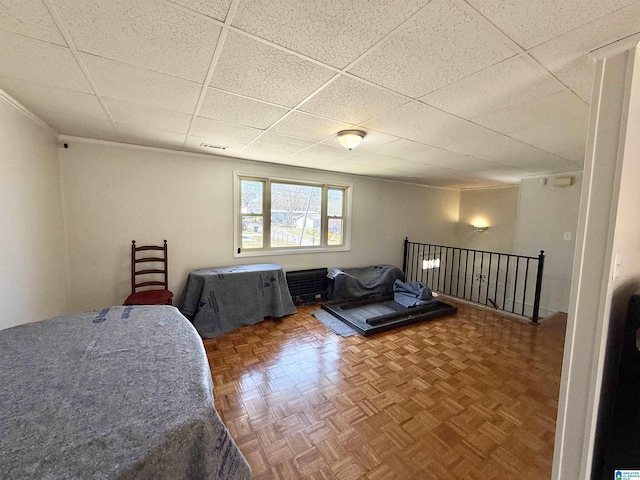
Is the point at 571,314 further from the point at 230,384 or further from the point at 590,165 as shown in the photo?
the point at 230,384

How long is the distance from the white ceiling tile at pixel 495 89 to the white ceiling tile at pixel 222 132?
5.23 ft

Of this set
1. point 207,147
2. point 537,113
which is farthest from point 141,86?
point 537,113

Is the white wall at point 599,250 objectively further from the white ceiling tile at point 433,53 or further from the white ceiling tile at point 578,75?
the white ceiling tile at point 433,53

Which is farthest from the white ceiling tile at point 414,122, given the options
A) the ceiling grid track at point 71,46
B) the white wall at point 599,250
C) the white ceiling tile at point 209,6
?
the ceiling grid track at point 71,46

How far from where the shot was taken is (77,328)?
1.32 meters

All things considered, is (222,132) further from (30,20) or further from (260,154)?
(30,20)

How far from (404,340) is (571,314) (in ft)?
6.34

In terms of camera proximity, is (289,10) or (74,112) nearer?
(289,10)

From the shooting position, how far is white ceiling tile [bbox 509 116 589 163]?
82.9 inches

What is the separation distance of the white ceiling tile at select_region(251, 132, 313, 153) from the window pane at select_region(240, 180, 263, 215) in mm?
971

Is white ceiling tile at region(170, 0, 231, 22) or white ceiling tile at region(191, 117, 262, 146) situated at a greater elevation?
white ceiling tile at region(191, 117, 262, 146)

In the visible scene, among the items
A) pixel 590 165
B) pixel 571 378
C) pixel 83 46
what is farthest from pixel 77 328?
pixel 590 165

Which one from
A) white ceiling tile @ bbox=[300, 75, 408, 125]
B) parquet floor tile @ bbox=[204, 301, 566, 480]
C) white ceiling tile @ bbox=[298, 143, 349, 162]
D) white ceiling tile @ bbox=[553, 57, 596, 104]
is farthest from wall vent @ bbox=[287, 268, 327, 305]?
white ceiling tile @ bbox=[553, 57, 596, 104]

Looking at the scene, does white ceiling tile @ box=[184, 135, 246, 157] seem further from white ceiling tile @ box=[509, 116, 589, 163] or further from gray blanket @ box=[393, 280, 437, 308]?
gray blanket @ box=[393, 280, 437, 308]
